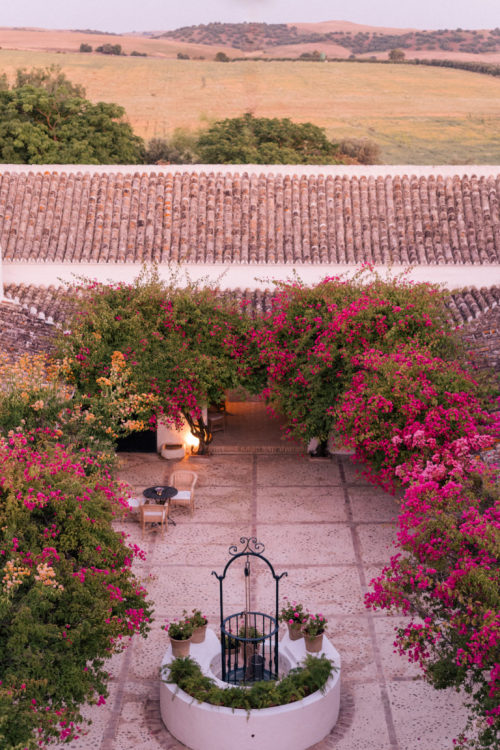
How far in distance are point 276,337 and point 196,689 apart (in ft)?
28.7

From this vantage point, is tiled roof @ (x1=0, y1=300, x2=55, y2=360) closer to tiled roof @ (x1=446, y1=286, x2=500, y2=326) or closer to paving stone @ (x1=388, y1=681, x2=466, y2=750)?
tiled roof @ (x1=446, y1=286, x2=500, y2=326)

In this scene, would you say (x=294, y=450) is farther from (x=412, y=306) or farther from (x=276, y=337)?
(x=412, y=306)

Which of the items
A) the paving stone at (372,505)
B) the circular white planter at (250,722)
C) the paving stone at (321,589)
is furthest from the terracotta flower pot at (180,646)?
the paving stone at (372,505)

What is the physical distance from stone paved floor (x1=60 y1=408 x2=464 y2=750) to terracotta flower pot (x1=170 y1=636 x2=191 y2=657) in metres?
0.86

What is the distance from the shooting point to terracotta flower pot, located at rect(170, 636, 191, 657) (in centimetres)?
1303

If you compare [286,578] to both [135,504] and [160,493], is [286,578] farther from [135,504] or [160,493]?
[135,504]

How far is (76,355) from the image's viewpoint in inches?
753

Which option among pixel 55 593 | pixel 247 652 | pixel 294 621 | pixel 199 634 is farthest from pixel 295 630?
pixel 55 593

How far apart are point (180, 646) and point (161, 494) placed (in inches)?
229

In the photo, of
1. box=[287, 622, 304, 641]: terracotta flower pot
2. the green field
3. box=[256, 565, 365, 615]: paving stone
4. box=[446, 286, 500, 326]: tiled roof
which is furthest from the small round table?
the green field

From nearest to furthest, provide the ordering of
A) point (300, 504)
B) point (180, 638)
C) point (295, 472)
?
point (180, 638) → point (300, 504) → point (295, 472)

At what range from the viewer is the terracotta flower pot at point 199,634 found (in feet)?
43.9

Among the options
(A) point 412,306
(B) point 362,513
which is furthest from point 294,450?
(A) point 412,306

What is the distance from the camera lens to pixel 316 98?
6034 cm
